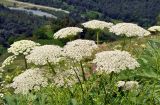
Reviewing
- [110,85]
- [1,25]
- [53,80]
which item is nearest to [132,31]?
[110,85]

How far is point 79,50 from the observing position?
573 cm

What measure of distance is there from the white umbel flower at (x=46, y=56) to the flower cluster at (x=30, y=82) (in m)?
0.18

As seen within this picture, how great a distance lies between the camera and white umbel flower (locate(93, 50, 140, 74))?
17.7 ft

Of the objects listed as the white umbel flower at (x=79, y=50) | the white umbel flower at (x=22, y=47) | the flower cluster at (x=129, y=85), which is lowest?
the flower cluster at (x=129, y=85)

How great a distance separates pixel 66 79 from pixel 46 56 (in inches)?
20.8

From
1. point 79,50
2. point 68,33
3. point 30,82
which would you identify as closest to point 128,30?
point 68,33

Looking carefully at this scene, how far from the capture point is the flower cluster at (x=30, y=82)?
232 inches

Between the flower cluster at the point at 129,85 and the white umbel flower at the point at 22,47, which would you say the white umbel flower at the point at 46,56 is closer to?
the white umbel flower at the point at 22,47

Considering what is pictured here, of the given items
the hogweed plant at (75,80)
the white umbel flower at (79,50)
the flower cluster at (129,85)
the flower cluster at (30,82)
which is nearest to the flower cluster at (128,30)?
the hogweed plant at (75,80)

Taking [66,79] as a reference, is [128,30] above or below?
above

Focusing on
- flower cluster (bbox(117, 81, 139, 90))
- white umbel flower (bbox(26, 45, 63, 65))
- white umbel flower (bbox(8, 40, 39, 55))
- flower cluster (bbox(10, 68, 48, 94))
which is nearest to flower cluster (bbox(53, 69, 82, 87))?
flower cluster (bbox(10, 68, 48, 94))

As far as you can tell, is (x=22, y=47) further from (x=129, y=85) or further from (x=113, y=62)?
(x=113, y=62)

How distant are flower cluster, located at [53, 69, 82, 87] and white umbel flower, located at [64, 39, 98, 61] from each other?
0.40 m

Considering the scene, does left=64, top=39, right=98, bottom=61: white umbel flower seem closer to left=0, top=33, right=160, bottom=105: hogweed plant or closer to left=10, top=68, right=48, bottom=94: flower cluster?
left=0, top=33, right=160, bottom=105: hogweed plant
